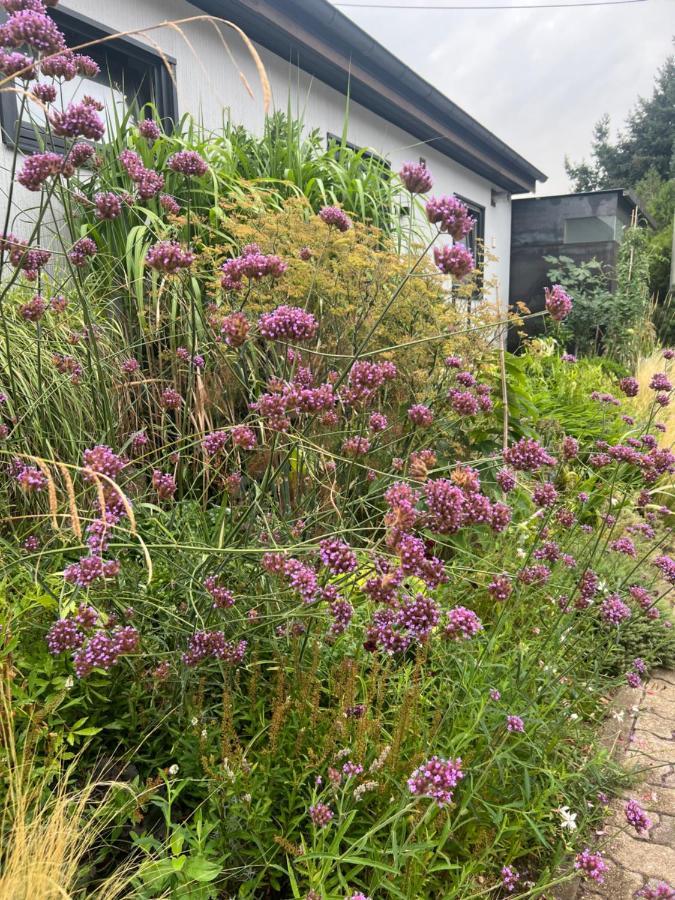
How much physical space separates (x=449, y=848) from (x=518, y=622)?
1.23 m

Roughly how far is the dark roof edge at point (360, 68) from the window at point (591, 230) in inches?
118

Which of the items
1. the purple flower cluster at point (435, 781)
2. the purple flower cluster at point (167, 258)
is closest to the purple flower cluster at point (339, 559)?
the purple flower cluster at point (435, 781)

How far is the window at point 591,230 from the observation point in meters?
13.5

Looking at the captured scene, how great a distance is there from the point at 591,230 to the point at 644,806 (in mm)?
13644

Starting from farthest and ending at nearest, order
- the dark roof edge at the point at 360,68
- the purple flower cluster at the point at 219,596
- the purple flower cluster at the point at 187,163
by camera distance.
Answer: the dark roof edge at the point at 360,68 → the purple flower cluster at the point at 187,163 → the purple flower cluster at the point at 219,596

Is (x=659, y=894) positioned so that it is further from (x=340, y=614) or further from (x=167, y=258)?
(x=167, y=258)

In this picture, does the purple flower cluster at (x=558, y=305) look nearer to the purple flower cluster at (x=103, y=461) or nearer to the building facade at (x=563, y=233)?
the purple flower cluster at (x=103, y=461)

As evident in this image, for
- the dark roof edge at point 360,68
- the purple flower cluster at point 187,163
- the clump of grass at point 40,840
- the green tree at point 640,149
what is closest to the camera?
the clump of grass at point 40,840

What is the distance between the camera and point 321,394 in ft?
4.89

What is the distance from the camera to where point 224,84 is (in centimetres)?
592

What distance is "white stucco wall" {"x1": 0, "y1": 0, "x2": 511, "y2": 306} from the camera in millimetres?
4824

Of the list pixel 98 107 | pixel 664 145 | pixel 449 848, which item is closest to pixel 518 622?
pixel 449 848

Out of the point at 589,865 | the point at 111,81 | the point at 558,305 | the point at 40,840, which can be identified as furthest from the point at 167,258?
the point at 111,81

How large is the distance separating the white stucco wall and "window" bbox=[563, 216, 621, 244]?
515 centimetres
